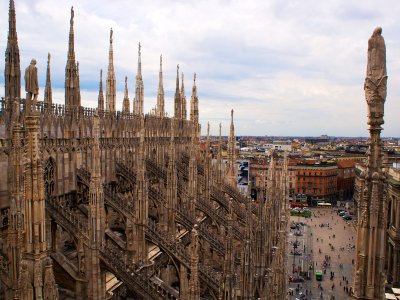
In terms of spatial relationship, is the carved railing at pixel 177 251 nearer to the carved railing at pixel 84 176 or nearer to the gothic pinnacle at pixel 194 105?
the carved railing at pixel 84 176

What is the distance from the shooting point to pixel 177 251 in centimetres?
1744

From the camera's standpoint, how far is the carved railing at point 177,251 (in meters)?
16.4

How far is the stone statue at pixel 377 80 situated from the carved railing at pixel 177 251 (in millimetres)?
11981

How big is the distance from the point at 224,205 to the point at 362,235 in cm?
2465

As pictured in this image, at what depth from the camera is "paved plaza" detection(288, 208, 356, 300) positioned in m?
33.6

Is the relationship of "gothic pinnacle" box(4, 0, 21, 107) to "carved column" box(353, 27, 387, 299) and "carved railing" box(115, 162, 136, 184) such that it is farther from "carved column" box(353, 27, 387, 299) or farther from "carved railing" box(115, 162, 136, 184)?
"carved column" box(353, 27, 387, 299)

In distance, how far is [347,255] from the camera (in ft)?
145

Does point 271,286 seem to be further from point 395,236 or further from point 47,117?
point 395,236

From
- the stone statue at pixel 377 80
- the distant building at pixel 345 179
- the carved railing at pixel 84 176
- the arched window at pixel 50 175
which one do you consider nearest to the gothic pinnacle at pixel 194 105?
the carved railing at pixel 84 176

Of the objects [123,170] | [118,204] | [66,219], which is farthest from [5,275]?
[123,170]

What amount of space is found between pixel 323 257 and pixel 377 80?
4079 cm

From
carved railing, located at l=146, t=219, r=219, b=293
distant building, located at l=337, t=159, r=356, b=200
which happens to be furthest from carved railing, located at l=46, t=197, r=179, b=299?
distant building, located at l=337, t=159, r=356, b=200

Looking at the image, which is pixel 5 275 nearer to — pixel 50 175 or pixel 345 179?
pixel 50 175

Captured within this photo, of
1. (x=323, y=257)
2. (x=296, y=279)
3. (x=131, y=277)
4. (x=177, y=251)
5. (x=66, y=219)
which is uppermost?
(x=66, y=219)
